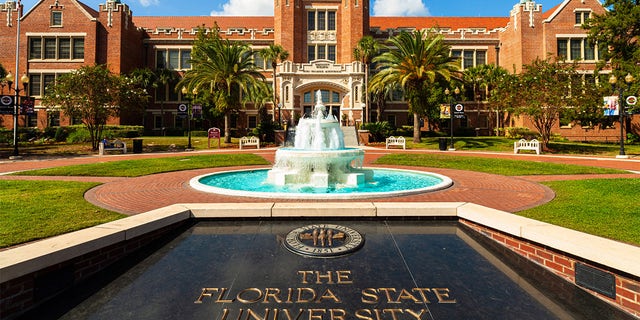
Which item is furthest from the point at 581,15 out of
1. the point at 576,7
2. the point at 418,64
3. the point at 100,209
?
the point at 100,209

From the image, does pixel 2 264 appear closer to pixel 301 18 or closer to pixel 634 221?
pixel 634 221

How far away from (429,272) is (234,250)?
253 centimetres

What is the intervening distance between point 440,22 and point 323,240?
53199 millimetres

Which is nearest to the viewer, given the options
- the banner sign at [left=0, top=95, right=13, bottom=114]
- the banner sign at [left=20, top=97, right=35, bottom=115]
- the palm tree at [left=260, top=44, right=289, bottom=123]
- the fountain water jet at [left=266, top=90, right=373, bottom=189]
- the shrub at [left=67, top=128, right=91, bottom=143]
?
the fountain water jet at [left=266, top=90, right=373, bottom=189]

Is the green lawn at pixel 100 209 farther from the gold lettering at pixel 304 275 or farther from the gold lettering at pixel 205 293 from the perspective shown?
the gold lettering at pixel 304 275

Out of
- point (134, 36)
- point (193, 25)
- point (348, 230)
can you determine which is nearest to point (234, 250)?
point (348, 230)

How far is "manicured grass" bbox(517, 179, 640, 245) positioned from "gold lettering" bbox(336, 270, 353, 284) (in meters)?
3.94

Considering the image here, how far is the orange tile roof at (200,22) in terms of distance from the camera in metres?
48.0

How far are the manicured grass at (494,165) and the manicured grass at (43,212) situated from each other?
1312 cm

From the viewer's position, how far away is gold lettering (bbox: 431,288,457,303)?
3.06m

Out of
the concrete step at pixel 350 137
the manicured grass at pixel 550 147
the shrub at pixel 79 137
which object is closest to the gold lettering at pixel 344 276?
the manicured grass at pixel 550 147

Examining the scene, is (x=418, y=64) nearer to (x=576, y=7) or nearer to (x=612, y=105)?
(x=612, y=105)

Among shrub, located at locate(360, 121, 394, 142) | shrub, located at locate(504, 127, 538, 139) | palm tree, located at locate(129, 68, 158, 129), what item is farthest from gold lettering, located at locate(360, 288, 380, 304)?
palm tree, located at locate(129, 68, 158, 129)

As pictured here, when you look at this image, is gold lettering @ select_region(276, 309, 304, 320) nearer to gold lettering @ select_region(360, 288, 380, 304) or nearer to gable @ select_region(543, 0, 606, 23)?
gold lettering @ select_region(360, 288, 380, 304)
